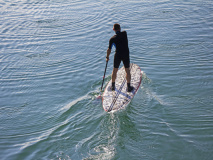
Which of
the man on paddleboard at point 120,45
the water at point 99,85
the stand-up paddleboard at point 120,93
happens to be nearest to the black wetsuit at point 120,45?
the man on paddleboard at point 120,45

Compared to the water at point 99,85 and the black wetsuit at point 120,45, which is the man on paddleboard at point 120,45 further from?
the water at point 99,85

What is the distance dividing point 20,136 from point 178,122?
215 inches

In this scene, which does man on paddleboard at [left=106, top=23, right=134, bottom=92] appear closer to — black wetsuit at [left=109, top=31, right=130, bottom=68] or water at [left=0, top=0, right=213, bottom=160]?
black wetsuit at [left=109, top=31, right=130, bottom=68]

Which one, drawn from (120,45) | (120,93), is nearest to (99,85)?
(120,93)

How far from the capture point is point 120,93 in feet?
33.5

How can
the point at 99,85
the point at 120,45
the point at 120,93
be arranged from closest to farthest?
the point at 120,45 → the point at 120,93 → the point at 99,85

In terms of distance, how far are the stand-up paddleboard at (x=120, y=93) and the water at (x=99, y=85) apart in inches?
11.2

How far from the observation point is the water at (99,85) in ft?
26.1

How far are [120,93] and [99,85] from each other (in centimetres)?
149

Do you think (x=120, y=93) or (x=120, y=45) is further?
(x=120, y=93)

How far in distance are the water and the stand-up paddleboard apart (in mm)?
284

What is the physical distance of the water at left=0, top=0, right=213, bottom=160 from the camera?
794 cm

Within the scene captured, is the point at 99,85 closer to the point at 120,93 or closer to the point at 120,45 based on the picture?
the point at 120,93

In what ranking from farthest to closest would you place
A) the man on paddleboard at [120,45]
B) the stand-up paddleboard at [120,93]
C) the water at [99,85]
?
the stand-up paddleboard at [120,93] → the man on paddleboard at [120,45] → the water at [99,85]
